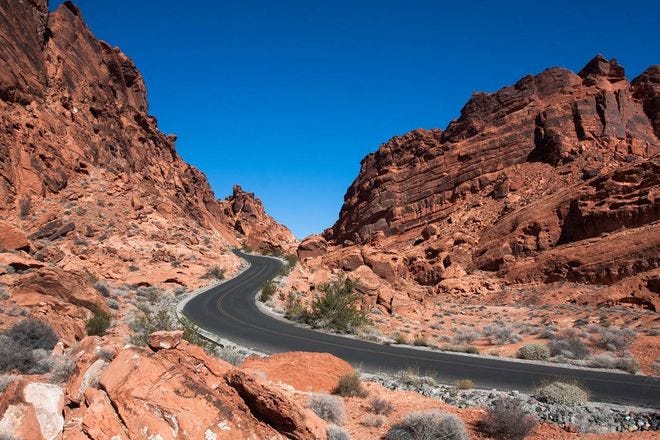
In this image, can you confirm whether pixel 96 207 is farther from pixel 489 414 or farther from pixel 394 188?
pixel 394 188

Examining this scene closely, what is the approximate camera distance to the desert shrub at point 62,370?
29.3 feet

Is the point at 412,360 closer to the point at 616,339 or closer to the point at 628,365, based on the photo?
the point at 628,365

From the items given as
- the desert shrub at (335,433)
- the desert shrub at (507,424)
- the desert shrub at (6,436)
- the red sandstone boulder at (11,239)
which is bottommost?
the desert shrub at (6,436)

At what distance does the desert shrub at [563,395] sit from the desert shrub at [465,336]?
1203cm

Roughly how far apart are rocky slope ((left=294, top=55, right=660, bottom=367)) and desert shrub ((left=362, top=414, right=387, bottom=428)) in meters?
12.9

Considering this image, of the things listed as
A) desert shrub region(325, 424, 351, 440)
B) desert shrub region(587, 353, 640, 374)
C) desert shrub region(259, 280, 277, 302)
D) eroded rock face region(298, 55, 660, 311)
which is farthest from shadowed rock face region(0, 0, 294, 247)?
desert shrub region(587, 353, 640, 374)

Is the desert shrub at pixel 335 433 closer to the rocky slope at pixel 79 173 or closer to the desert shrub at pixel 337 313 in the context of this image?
the rocky slope at pixel 79 173

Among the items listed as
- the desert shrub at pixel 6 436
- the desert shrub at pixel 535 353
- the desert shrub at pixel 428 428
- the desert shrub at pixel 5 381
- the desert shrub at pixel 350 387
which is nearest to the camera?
the desert shrub at pixel 6 436

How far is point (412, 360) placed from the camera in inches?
597

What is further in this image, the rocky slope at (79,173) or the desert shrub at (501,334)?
the rocky slope at (79,173)

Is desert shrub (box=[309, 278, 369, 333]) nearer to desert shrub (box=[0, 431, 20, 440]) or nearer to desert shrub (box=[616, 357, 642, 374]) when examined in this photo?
desert shrub (box=[616, 357, 642, 374])

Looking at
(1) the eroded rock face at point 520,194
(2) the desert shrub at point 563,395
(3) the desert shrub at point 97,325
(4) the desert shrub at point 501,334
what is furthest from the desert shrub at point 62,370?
(1) the eroded rock face at point 520,194

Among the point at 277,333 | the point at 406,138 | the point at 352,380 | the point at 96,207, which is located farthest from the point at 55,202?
A: the point at 406,138

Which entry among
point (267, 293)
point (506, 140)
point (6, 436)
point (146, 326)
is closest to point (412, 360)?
point (146, 326)
